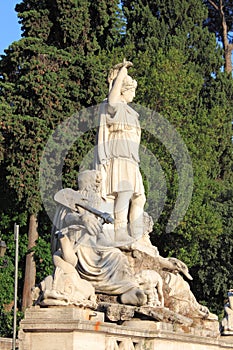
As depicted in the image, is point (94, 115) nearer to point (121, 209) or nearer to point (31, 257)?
point (31, 257)

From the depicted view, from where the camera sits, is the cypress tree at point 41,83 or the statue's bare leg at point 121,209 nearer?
the statue's bare leg at point 121,209

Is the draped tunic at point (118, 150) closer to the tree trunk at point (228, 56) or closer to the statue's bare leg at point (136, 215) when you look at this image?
the statue's bare leg at point (136, 215)

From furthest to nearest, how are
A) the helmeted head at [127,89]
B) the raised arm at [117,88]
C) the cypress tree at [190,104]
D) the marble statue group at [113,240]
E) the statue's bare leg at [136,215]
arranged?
1. the cypress tree at [190,104]
2. the helmeted head at [127,89]
3. the raised arm at [117,88]
4. the statue's bare leg at [136,215]
5. the marble statue group at [113,240]

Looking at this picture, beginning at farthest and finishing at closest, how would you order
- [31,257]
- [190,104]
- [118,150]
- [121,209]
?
[190,104] → [31,257] → [118,150] → [121,209]

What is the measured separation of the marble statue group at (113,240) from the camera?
12.7 metres

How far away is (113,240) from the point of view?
15727mm

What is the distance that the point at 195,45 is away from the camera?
143 feet

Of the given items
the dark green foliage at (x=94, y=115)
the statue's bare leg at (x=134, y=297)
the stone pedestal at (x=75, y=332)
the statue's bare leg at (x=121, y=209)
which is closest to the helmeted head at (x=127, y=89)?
the statue's bare leg at (x=121, y=209)

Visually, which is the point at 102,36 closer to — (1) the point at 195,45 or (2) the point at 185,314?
(1) the point at 195,45

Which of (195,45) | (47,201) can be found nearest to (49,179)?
(47,201)

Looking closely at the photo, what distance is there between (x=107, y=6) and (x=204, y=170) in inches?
286

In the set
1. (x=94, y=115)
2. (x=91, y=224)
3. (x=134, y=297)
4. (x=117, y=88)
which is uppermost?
(x=94, y=115)

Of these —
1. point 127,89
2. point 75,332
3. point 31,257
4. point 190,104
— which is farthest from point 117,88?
point 190,104

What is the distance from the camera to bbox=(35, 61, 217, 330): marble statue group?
Result: 1272 centimetres
